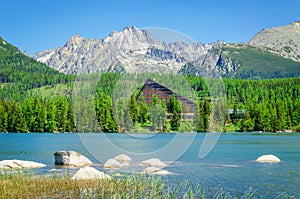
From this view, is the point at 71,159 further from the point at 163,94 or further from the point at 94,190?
the point at 163,94

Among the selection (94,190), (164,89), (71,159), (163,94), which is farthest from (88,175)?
(71,159)

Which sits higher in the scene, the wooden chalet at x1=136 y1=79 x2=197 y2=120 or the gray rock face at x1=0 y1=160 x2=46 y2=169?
the wooden chalet at x1=136 y1=79 x2=197 y2=120

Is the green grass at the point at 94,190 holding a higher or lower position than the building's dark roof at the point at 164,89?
lower

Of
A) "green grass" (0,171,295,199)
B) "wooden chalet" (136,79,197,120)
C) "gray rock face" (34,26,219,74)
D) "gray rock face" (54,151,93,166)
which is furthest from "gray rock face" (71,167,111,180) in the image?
"gray rock face" (54,151,93,166)

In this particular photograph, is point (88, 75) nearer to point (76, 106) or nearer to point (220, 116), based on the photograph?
point (76, 106)

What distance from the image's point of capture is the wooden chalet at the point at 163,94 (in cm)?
1964

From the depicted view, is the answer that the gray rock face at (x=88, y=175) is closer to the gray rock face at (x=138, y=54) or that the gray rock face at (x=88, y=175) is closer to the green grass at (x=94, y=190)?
the green grass at (x=94, y=190)

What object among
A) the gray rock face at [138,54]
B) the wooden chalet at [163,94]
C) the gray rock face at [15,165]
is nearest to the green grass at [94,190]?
the wooden chalet at [163,94]

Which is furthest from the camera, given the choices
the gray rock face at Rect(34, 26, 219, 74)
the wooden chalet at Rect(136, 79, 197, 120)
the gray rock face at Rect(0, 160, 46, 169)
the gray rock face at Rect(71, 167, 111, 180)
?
the gray rock face at Rect(0, 160, 46, 169)

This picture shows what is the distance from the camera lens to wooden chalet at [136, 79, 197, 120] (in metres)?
19.6

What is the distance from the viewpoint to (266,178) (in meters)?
26.8

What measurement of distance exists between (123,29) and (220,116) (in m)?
9.96

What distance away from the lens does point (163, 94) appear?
20.0 m

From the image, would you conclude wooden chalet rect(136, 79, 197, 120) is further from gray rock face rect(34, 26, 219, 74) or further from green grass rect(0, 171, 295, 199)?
green grass rect(0, 171, 295, 199)
